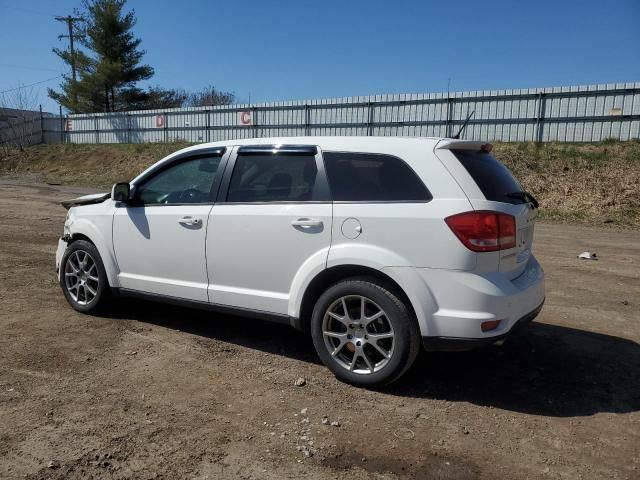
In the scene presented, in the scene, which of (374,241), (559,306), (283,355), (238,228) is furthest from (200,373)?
(559,306)

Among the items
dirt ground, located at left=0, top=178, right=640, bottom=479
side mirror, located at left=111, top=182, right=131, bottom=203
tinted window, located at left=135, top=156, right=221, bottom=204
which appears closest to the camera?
dirt ground, located at left=0, top=178, right=640, bottom=479

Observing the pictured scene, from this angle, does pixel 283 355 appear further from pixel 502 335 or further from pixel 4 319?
pixel 4 319

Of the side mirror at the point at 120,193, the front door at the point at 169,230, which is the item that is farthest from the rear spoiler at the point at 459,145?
the side mirror at the point at 120,193

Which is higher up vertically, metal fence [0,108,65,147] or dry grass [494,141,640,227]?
metal fence [0,108,65,147]

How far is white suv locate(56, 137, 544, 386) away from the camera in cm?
348

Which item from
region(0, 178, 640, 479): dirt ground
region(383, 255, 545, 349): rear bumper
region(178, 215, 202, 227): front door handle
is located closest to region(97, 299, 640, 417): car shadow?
region(0, 178, 640, 479): dirt ground

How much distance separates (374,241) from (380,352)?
0.77 m

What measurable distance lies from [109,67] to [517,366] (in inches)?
1648

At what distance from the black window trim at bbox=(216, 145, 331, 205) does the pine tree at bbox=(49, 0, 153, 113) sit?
132ft

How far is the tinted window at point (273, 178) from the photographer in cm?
410

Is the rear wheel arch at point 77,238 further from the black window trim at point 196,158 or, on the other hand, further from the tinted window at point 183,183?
the tinted window at point 183,183

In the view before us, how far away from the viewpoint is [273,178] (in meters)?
4.25

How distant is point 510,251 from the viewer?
3633 mm

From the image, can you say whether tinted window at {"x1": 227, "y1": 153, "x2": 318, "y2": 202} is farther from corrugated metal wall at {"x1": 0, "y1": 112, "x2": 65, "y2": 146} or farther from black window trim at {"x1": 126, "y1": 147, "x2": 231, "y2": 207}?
corrugated metal wall at {"x1": 0, "y1": 112, "x2": 65, "y2": 146}
